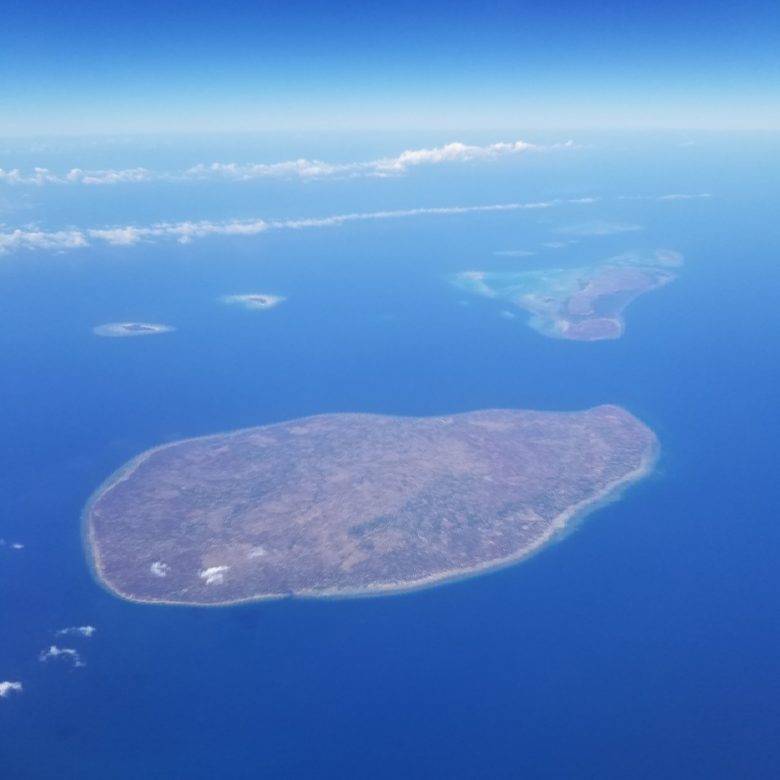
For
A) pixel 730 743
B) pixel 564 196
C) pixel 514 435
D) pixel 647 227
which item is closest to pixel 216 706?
pixel 730 743

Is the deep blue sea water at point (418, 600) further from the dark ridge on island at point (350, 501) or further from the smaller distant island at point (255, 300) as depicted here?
the smaller distant island at point (255, 300)

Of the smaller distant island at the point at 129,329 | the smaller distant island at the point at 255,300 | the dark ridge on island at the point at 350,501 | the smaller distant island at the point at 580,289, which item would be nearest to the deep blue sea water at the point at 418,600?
the dark ridge on island at the point at 350,501

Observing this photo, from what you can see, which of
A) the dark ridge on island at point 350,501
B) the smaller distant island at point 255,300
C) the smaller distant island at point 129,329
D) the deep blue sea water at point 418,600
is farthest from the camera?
the smaller distant island at point 255,300

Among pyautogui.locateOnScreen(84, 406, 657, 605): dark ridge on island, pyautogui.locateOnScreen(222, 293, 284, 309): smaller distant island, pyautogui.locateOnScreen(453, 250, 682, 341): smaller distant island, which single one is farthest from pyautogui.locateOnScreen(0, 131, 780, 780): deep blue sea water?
pyautogui.locateOnScreen(222, 293, 284, 309): smaller distant island

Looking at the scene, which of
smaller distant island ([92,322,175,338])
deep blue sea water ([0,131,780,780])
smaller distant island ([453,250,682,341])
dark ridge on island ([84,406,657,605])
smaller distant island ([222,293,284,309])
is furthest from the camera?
smaller distant island ([222,293,284,309])

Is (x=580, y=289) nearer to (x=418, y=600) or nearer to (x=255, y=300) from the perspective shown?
(x=255, y=300)

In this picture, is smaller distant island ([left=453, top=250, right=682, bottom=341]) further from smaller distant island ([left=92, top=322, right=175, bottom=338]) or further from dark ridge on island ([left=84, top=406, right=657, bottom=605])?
smaller distant island ([left=92, top=322, right=175, bottom=338])

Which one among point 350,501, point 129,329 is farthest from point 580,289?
point 129,329
